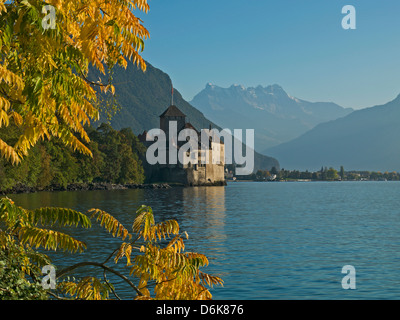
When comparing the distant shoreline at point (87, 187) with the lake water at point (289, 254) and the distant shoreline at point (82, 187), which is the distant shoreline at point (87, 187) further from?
the lake water at point (289, 254)

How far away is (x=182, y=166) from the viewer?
166 m

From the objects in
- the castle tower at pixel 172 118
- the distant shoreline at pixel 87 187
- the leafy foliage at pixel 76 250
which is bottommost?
the distant shoreline at pixel 87 187

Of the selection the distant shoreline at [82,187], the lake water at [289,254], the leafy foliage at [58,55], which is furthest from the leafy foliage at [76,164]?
the leafy foliage at [58,55]

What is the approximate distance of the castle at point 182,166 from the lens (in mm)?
166875

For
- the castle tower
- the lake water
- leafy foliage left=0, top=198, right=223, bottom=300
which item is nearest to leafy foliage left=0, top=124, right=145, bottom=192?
the castle tower

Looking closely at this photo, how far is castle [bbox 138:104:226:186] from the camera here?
16688 centimetres

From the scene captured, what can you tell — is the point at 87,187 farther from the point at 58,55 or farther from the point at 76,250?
the point at 58,55

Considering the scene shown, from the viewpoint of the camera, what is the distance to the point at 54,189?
118m

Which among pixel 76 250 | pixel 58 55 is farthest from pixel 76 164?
pixel 58 55

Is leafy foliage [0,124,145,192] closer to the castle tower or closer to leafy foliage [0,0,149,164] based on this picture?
the castle tower

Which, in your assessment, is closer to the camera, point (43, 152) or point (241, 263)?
point (241, 263)

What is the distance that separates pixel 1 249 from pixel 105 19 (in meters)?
4.91
